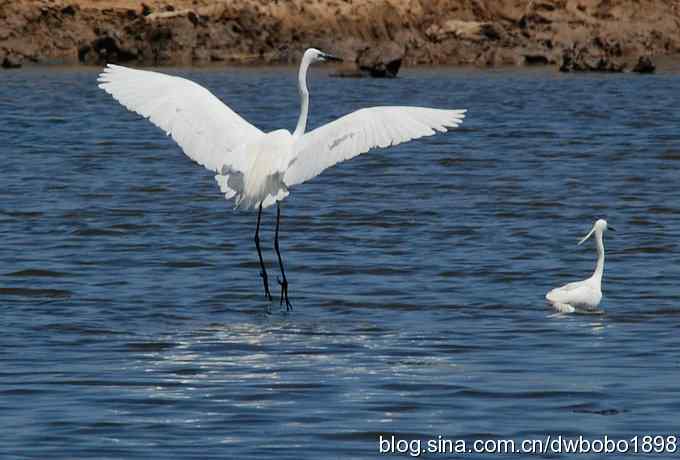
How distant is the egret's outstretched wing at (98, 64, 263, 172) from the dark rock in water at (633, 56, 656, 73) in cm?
3448

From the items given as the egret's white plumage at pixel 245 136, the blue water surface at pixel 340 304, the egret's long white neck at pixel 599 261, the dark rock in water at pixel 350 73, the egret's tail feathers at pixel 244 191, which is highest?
the egret's white plumage at pixel 245 136

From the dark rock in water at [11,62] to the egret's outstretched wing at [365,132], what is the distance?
40017 millimetres

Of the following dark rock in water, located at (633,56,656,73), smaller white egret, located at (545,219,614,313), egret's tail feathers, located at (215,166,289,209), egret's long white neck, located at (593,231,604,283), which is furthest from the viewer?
dark rock in water, located at (633,56,656,73)

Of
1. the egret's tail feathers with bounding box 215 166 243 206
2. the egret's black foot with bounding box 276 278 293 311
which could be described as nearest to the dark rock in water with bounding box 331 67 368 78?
the egret's black foot with bounding box 276 278 293 311

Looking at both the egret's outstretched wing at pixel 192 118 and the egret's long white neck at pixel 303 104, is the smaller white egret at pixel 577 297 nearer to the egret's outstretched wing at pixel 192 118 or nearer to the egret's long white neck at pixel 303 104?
the egret's long white neck at pixel 303 104

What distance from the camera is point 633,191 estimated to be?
19953 millimetres

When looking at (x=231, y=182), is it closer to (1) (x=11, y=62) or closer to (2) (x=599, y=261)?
(2) (x=599, y=261)

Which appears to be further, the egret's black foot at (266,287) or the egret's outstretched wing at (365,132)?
the egret's black foot at (266,287)

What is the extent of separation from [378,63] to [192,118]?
3277cm

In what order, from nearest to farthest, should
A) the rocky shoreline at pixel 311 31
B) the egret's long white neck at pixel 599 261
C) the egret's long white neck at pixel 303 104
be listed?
the egret's long white neck at pixel 599 261, the egret's long white neck at pixel 303 104, the rocky shoreline at pixel 311 31

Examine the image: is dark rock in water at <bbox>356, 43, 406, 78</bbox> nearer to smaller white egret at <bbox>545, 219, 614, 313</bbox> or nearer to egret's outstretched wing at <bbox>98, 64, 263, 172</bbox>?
egret's outstretched wing at <bbox>98, 64, 263, 172</bbox>

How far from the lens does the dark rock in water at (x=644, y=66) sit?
4531 centimetres

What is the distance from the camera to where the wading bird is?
1145 cm

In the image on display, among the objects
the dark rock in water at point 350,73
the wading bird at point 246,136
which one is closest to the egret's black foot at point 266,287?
the wading bird at point 246,136
